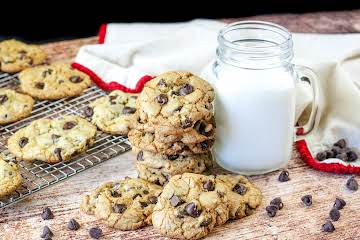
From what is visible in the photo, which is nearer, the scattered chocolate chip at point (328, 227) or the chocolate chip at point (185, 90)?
the scattered chocolate chip at point (328, 227)

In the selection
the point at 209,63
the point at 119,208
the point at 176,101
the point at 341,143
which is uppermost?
the point at 176,101

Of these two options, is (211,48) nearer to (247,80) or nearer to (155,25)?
(155,25)

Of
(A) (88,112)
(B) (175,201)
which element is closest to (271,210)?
(B) (175,201)

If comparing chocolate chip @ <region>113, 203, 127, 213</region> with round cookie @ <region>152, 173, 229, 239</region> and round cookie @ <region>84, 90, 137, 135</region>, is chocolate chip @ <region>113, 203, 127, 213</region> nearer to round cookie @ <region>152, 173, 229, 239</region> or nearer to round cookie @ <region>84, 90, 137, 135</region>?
round cookie @ <region>152, 173, 229, 239</region>

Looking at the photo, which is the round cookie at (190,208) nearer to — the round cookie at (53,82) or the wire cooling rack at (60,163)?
the wire cooling rack at (60,163)

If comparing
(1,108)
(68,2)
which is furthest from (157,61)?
(68,2)

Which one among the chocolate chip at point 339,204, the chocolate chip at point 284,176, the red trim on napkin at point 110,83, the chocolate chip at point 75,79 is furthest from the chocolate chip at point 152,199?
the chocolate chip at point 75,79

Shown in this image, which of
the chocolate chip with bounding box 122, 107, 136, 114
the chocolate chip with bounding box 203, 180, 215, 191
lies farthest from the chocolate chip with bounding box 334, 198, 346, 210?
the chocolate chip with bounding box 122, 107, 136, 114

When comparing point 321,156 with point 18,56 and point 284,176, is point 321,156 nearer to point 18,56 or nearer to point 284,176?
Answer: point 284,176
